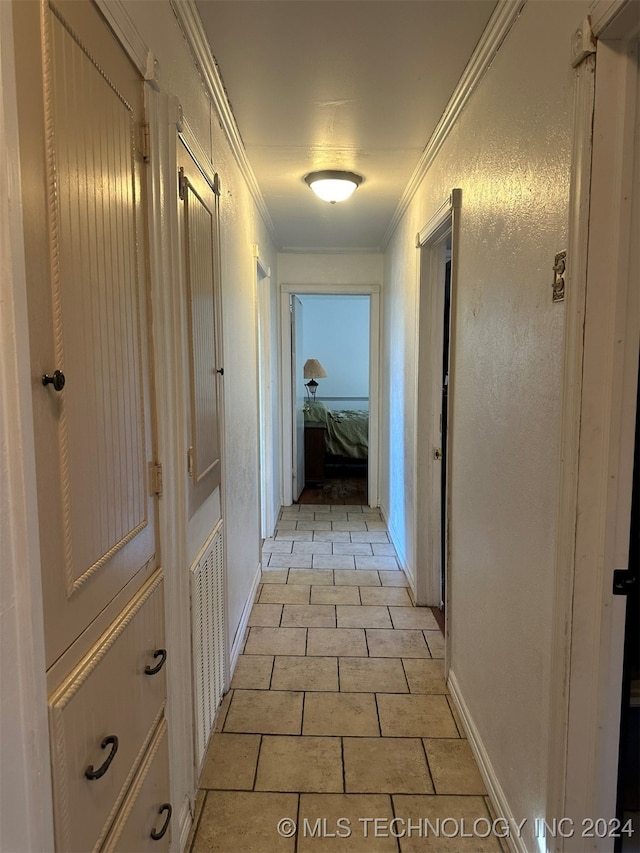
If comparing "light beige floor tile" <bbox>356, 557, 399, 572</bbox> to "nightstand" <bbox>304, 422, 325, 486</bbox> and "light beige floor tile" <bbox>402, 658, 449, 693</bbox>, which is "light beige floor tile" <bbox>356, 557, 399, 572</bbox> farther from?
"nightstand" <bbox>304, 422, 325, 486</bbox>

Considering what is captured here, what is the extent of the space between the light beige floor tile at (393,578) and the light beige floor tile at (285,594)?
51 cm

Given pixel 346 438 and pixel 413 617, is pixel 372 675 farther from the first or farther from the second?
pixel 346 438

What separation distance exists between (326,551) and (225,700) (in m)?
1.85

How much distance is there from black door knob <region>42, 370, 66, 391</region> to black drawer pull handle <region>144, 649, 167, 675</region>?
30.4 inches

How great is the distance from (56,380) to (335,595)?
278 centimetres

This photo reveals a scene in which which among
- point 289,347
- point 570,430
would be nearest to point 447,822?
point 570,430

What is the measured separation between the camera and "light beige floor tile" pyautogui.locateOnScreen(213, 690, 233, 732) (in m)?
2.17

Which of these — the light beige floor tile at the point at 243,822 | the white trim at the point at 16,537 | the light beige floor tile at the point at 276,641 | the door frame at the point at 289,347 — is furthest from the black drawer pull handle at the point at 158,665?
the door frame at the point at 289,347

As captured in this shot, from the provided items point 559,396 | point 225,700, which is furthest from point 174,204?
point 225,700

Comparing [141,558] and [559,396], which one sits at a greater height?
[559,396]

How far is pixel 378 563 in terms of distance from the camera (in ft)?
12.7

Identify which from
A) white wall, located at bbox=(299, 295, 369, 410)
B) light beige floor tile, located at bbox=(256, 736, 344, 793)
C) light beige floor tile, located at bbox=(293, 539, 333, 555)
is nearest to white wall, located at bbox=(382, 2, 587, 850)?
light beige floor tile, located at bbox=(256, 736, 344, 793)

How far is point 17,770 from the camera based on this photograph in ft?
2.49

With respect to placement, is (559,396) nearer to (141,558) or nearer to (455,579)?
(141,558)
